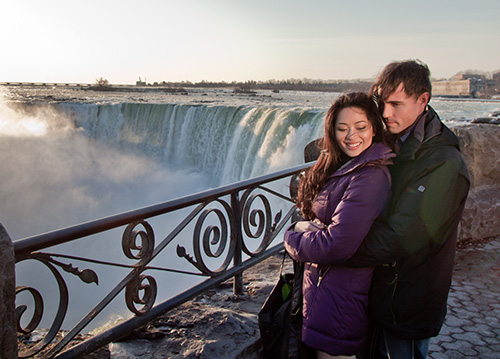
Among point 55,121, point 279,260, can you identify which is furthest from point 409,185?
point 55,121

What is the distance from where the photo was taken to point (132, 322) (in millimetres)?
2094

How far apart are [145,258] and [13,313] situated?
0.67 meters

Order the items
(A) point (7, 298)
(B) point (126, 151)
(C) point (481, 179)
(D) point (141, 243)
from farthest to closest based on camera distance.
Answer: (B) point (126, 151), (C) point (481, 179), (D) point (141, 243), (A) point (7, 298)

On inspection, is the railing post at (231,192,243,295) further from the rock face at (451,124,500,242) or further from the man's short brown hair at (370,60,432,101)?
the rock face at (451,124,500,242)

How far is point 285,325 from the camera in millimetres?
1719

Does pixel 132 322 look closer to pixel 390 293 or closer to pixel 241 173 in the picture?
pixel 390 293

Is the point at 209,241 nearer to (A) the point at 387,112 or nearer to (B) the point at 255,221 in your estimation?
(B) the point at 255,221

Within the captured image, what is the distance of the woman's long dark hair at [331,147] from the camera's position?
5.25ft

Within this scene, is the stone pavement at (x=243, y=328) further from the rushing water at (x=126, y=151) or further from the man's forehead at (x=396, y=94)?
the rushing water at (x=126, y=151)

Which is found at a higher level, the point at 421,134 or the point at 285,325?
the point at 421,134

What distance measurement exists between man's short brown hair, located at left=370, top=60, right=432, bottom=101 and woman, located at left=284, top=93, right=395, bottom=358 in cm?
9

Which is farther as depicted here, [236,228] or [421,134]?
[236,228]

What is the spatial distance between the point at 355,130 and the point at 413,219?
1.27 feet

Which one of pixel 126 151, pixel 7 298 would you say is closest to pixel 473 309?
pixel 7 298
